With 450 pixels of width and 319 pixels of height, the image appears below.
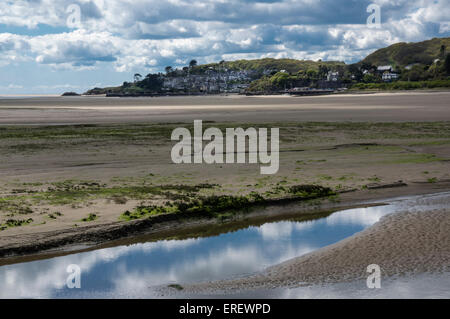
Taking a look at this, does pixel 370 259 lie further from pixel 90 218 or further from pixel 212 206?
pixel 90 218

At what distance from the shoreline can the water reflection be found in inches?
18.2

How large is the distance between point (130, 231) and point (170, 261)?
2.41 m

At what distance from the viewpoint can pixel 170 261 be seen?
12.8 m

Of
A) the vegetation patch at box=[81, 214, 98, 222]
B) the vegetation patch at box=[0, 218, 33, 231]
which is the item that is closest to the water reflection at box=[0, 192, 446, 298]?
the vegetation patch at box=[81, 214, 98, 222]

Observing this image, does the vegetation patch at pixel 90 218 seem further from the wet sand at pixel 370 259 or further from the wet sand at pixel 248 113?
the wet sand at pixel 248 113

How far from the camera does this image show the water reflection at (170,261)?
11023 mm

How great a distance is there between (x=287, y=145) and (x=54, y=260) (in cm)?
2026

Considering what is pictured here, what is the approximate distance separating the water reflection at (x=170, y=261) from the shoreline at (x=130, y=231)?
18.2 inches

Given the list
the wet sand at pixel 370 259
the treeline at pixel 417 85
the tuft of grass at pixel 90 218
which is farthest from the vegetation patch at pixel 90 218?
the treeline at pixel 417 85

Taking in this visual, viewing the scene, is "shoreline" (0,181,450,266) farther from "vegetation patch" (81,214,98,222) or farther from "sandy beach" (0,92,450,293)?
"vegetation patch" (81,214,98,222)

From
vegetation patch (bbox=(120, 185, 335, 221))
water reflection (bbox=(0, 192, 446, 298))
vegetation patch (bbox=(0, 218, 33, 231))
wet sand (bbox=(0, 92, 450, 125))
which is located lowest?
water reflection (bbox=(0, 192, 446, 298))

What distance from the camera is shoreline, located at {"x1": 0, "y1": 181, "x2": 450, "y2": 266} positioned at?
512 inches
